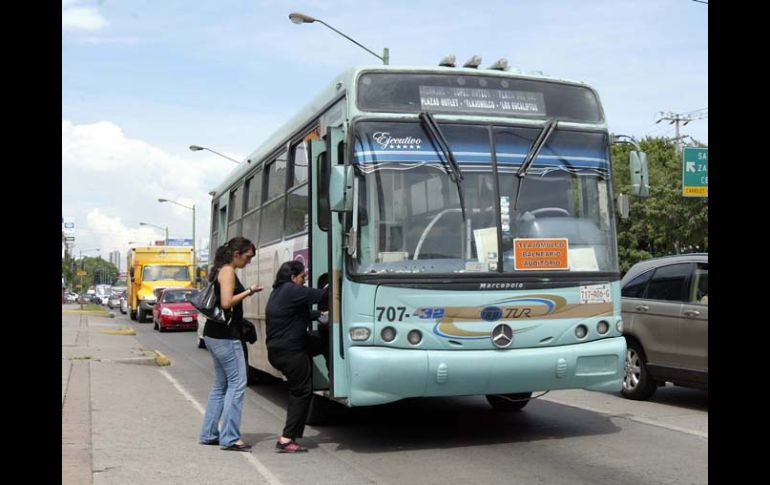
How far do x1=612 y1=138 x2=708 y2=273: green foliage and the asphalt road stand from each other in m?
28.7

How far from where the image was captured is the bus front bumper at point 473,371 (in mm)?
7582

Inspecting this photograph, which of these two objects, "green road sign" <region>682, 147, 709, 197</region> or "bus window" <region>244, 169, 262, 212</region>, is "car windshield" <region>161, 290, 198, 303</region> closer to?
"green road sign" <region>682, 147, 709, 197</region>

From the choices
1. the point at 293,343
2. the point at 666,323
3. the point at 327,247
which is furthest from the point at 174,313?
the point at 327,247

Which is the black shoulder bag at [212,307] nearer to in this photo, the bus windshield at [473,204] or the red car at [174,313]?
the bus windshield at [473,204]

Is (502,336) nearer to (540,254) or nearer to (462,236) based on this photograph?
(540,254)

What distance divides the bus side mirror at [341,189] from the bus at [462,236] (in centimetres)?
1

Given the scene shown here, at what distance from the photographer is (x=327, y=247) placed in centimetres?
817

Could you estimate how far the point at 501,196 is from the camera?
26.3 feet

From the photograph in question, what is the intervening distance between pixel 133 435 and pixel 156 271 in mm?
30138
